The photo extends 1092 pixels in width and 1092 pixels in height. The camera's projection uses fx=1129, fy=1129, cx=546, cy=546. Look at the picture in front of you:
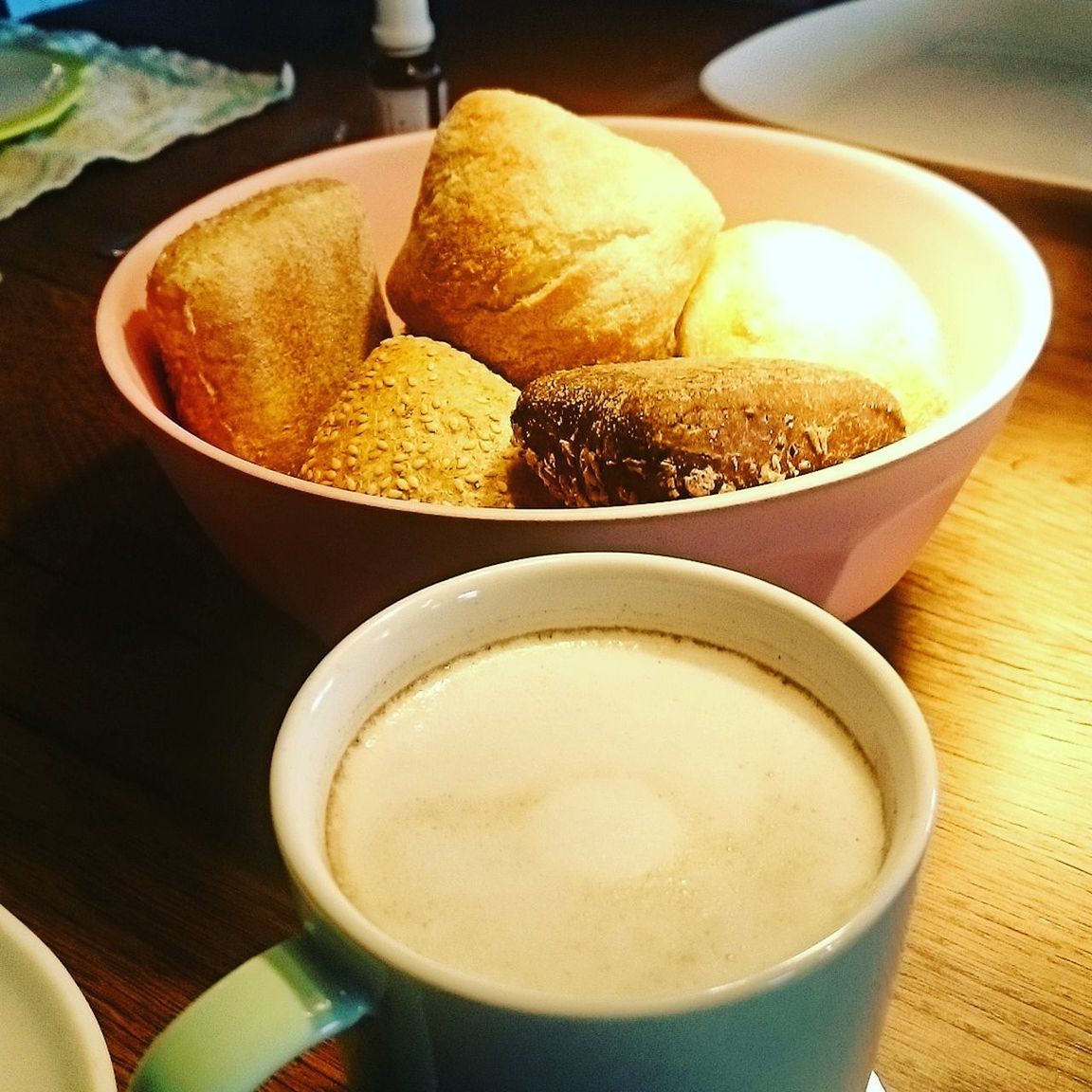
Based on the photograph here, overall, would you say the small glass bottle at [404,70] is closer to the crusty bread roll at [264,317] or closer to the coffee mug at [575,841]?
the crusty bread roll at [264,317]

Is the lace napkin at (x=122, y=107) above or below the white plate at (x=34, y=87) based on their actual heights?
below

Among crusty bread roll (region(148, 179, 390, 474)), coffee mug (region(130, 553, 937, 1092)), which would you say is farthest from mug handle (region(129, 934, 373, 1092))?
crusty bread roll (region(148, 179, 390, 474))

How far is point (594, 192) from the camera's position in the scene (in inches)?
24.1

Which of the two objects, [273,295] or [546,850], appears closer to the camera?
[546,850]

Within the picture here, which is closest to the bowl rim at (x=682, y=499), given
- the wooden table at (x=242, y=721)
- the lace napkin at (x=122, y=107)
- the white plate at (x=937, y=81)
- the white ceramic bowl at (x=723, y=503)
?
the white ceramic bowl at (x=723, y=503)

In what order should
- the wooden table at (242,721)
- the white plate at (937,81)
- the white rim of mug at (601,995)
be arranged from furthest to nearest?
the white plate at (937,81) → the wooden table at (242,721) → the white rim of mug at (601,995)

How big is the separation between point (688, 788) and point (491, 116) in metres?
0.43

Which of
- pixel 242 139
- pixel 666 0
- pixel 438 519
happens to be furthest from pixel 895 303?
pixel 666 0

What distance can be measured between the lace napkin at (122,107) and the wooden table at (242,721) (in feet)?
1.05

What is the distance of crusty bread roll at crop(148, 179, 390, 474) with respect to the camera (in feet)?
1.86

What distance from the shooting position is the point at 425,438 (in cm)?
54

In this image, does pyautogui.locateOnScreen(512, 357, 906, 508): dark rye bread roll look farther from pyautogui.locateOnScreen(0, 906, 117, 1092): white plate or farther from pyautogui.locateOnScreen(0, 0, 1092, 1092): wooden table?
pyautogui.locateOnScreen(0, 906, 117, 1092): white plate

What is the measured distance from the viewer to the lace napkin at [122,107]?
1154mm

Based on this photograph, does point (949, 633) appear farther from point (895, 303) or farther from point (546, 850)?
point (546, 850)
